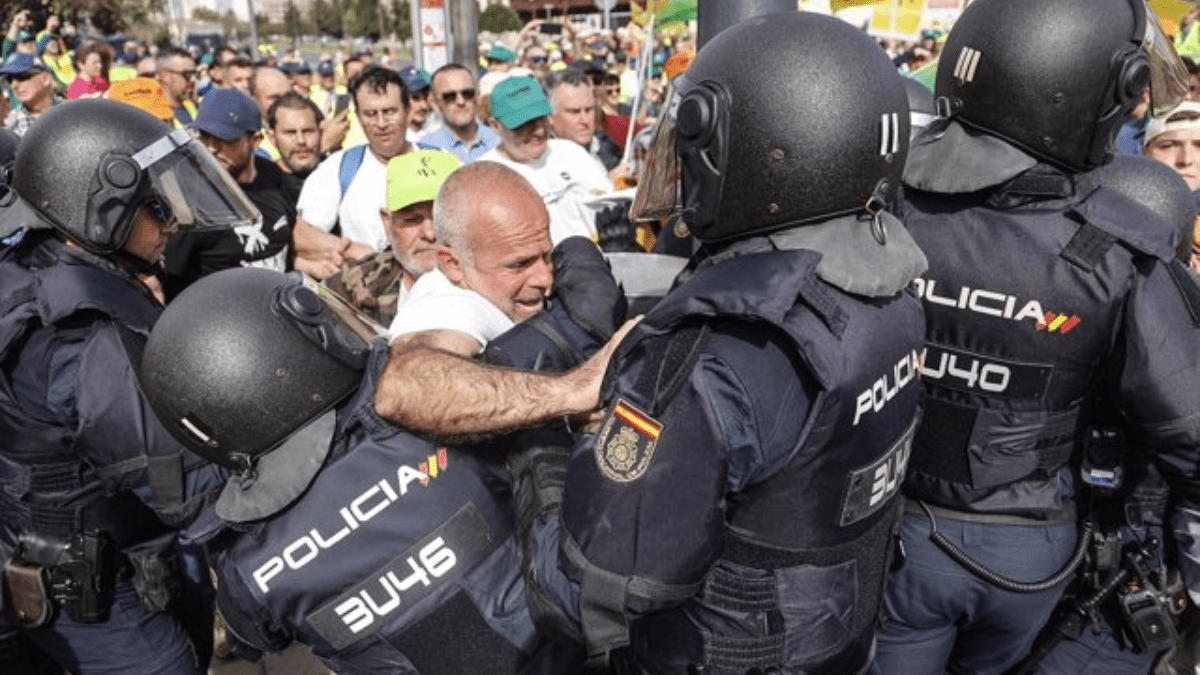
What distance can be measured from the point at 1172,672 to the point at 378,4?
62.7 metres

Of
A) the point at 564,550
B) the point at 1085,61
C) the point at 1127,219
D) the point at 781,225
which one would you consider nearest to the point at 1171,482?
the point at 1127,219

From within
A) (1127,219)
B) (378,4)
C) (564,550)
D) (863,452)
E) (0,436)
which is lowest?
(378,4)

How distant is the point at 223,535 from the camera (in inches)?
75.0

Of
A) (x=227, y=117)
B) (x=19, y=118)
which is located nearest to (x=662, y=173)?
(x=227, y=117)

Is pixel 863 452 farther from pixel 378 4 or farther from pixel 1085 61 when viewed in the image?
pixel 378 4

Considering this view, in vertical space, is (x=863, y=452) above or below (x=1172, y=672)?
above

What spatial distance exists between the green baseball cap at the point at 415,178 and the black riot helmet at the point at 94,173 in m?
0.86

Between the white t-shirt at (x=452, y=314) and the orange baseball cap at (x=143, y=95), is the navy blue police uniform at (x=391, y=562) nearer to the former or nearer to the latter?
the white t-shirt at (x=452, y=314)

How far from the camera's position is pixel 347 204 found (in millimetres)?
4711

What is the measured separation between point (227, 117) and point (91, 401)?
8.51ft

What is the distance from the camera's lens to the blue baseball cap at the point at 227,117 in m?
4.36

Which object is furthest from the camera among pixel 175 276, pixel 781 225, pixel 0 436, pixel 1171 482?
pixel 175 276

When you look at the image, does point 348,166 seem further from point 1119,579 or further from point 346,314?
point 1119,579

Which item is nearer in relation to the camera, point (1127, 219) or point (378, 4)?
point (1127, 219)
